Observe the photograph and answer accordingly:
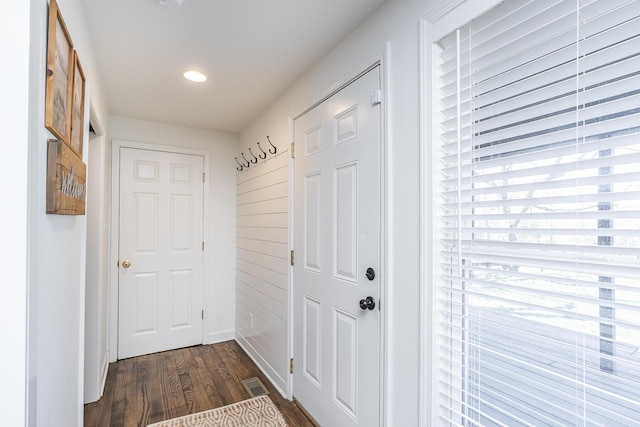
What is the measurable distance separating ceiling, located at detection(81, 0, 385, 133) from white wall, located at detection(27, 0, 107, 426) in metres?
0.26

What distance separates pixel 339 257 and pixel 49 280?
4.23ft

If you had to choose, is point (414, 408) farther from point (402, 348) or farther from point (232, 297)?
point (232, 297)

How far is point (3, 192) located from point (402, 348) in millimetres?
1445

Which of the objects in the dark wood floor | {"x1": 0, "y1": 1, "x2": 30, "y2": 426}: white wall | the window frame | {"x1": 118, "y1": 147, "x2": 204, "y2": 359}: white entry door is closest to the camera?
{"x1": 0, "y1": 1, "x2": 30, "y2": 426}: white wall

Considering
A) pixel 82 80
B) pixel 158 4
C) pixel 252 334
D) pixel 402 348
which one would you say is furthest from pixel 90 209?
pixel 402 348

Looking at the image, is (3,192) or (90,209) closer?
(3,192)

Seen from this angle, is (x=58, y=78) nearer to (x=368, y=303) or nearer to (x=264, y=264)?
(x=368, y=303)

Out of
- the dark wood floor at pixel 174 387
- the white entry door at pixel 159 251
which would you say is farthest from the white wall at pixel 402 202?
the white entry door at pixel 159 251

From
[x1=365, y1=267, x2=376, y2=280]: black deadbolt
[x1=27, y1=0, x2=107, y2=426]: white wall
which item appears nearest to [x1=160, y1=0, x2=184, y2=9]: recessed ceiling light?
[x1=27, y1=0, x2=107, y2=426]: white wall

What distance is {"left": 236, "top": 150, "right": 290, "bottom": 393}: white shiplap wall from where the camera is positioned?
2.52 meters

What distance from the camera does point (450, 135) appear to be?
122 cm

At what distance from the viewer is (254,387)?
2.61 meters

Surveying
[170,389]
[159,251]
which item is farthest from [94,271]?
[170,389]

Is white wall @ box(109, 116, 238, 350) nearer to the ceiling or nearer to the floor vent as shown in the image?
the ceiling
